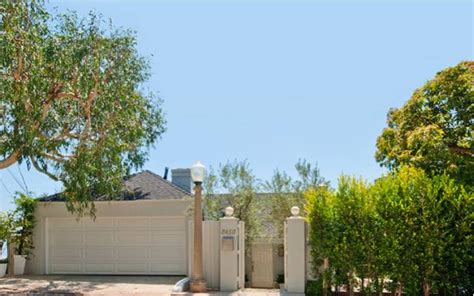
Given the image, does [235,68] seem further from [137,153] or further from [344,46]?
[137,153]

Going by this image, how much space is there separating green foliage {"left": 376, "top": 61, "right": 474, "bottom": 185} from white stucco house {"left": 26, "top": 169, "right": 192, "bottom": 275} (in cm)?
751

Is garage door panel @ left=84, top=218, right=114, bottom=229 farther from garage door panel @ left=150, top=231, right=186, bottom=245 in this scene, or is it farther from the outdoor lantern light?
the outdoor lantern light

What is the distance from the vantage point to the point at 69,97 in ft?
46.5

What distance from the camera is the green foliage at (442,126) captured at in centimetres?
1212

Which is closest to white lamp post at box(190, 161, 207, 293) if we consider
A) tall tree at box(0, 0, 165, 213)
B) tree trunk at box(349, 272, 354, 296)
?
tall tree at box(0, 0, 165, 213)

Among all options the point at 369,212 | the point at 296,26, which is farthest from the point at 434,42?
the point at 369,212

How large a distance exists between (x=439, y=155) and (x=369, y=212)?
2706 millimetres

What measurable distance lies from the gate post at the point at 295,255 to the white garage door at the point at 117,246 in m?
5.94

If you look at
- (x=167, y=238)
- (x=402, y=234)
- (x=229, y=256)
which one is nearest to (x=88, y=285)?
(x=167, y=238)

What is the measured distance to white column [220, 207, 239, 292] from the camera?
1281cm

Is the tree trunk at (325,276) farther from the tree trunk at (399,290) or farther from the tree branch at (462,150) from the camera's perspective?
the tree branch at (462,150)

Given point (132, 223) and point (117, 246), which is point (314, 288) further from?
point (117, 246)

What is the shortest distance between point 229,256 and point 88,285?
16.1 ft

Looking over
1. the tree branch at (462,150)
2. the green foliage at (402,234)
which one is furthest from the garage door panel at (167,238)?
the tree branch at (462,150)
